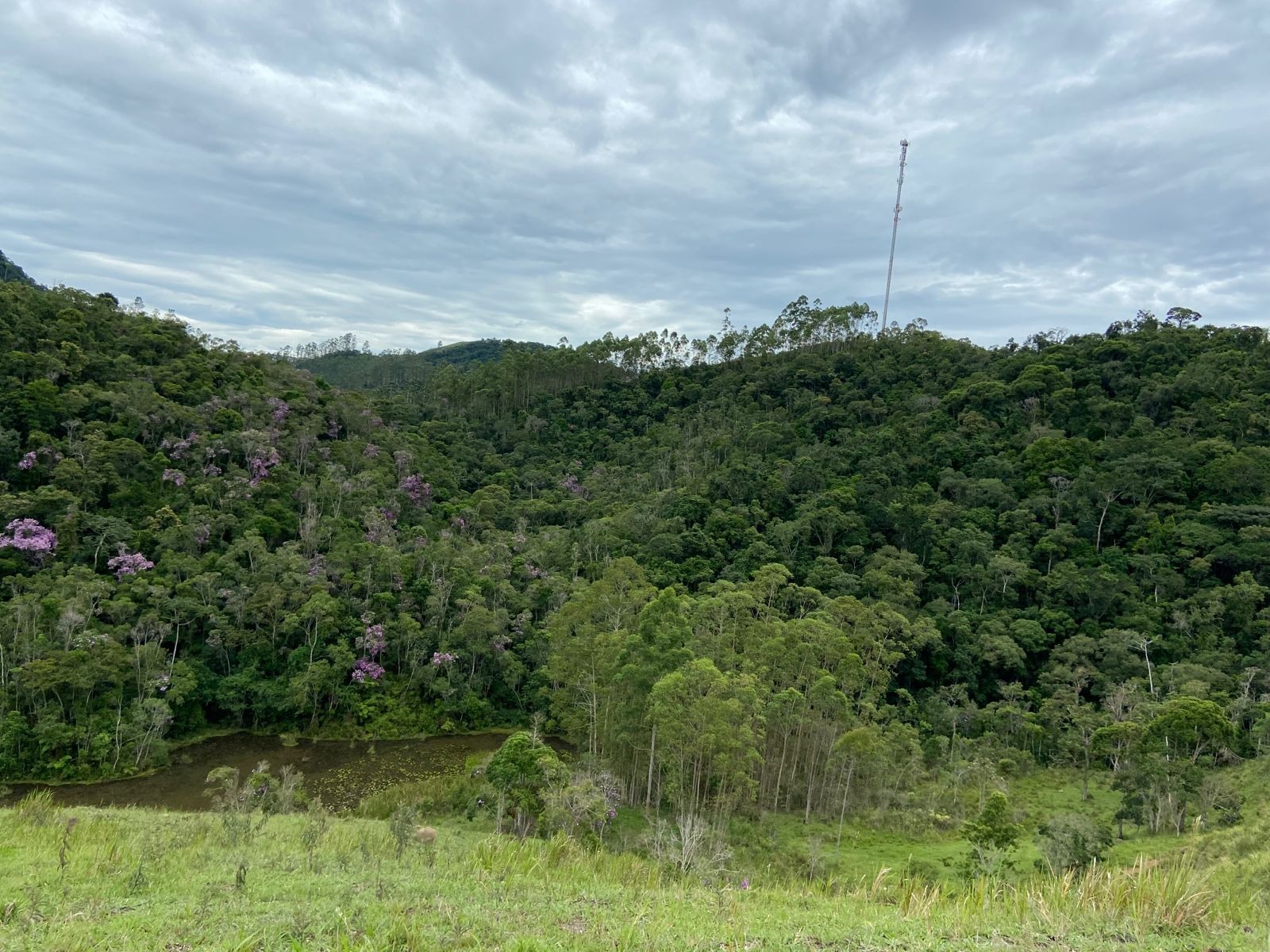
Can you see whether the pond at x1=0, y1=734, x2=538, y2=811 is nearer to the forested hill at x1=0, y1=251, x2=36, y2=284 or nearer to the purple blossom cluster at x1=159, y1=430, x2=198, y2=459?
the purple blossom cluster at x1=159, y1=430, x2=198, y2=459

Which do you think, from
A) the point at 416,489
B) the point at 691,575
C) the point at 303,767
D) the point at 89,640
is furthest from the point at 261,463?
the point at 691,575

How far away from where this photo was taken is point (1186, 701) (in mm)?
17062

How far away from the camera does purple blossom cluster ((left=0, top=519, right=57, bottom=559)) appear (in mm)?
24797

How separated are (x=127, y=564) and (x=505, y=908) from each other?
2878cm

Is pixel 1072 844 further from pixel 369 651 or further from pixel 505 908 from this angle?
pixel 369 651

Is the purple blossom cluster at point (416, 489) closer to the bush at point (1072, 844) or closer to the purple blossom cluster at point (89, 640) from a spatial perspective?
the purple blossom cluster at point (89, 640)

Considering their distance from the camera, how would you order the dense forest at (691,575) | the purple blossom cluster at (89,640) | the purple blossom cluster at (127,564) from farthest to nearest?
the purple blossom cluster at (127,564), the purple blossom cluster at (89,640), the dense forest at (691,575)

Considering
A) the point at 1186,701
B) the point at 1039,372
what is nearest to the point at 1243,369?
the point at 1039,372

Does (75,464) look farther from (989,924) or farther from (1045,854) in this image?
(1045,854)

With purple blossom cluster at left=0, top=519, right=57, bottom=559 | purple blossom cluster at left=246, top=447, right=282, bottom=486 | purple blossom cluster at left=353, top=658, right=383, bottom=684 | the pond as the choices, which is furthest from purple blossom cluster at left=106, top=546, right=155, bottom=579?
purple blossom cluster at left=353, top=658, right=383, bottom=684

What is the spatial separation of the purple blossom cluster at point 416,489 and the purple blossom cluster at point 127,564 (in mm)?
14808

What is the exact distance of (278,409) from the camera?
39.6 meters

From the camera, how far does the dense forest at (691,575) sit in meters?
19.4

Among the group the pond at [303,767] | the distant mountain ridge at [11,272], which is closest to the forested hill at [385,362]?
the distant mountain ridge at [11,272]
